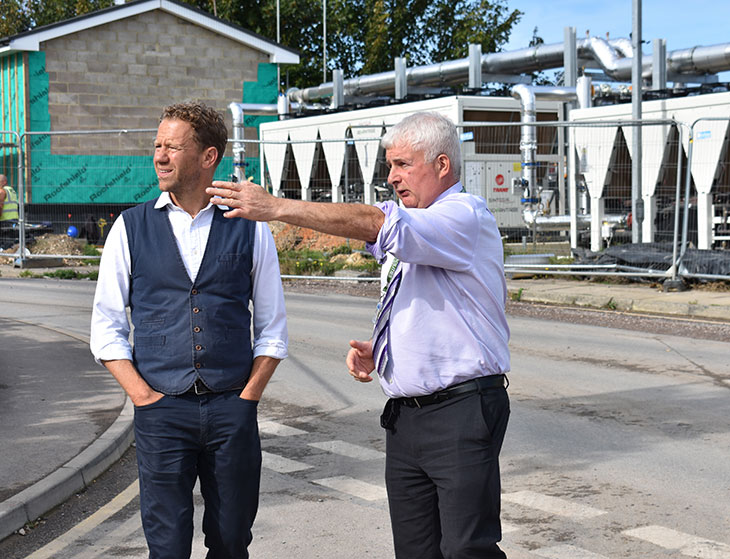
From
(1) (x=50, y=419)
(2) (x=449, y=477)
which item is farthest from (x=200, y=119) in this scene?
(1) (x=50, y=419)

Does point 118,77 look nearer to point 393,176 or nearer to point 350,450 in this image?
point 350,450

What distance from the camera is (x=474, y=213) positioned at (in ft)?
11.2

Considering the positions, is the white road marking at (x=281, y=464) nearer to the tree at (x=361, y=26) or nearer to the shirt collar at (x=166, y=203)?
the shirt collar at (x=166, y=203)

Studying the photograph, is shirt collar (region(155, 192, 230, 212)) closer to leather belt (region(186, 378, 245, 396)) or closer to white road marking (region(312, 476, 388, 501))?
leather belt (region(186, 378, 245, 396))

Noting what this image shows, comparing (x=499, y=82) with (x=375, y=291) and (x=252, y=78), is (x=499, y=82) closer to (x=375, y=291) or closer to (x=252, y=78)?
(x=252, y=78)

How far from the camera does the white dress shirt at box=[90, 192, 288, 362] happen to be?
3.61m

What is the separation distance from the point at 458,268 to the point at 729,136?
16.8 meters

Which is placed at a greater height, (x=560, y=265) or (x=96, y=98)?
(x=96, y=98)

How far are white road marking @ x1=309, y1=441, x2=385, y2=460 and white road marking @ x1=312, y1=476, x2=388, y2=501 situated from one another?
1.72ft

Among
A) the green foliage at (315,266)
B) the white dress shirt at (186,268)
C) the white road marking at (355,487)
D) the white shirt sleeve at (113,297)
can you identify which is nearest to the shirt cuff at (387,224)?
the white dress shirt at (186,268)

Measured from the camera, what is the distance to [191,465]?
3.62 metres

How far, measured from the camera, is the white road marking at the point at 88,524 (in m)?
5.08

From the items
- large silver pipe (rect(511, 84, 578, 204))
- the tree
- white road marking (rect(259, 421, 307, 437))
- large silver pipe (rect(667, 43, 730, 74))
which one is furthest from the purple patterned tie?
the tree

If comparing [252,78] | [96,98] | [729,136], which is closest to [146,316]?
[729,136]
